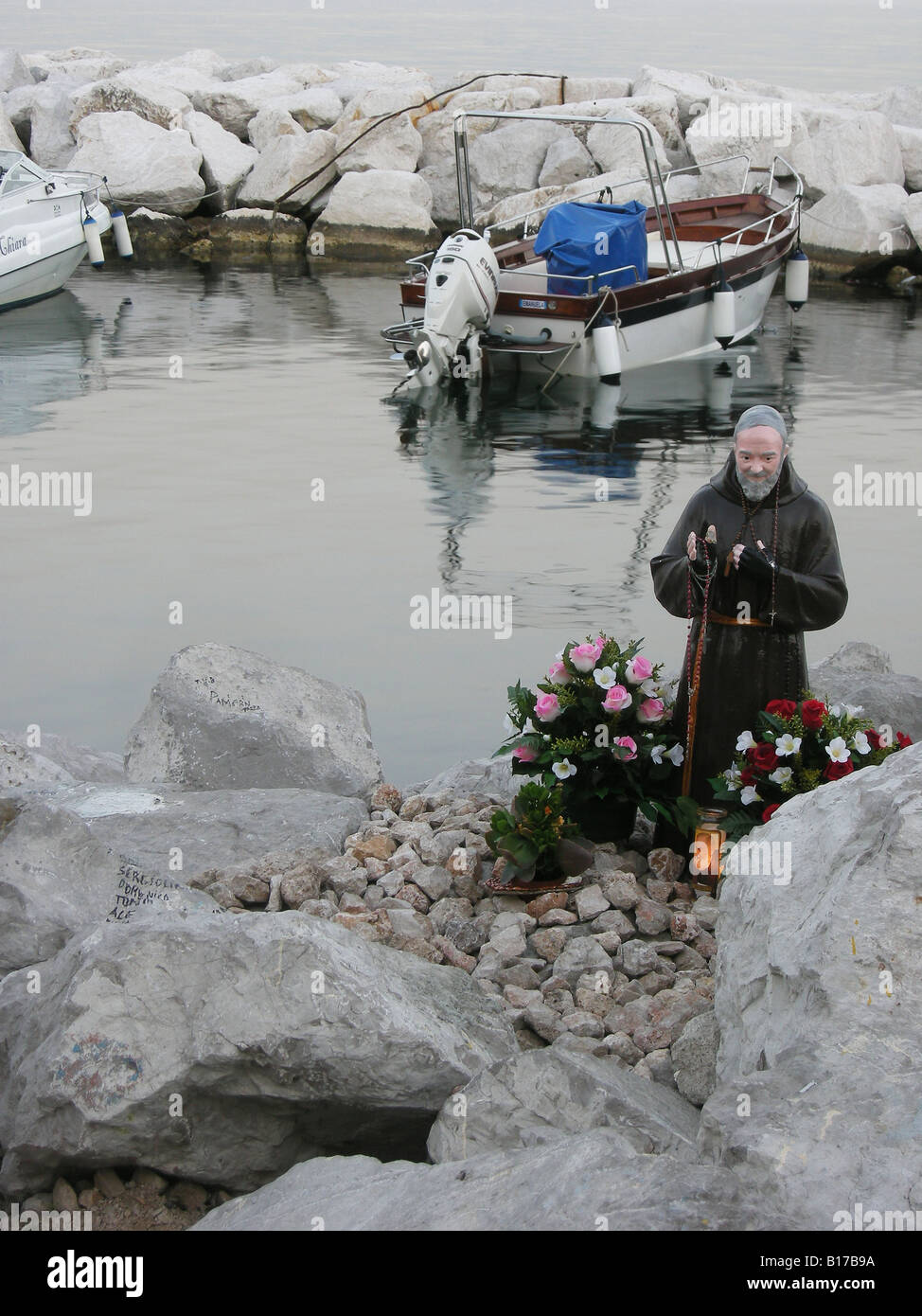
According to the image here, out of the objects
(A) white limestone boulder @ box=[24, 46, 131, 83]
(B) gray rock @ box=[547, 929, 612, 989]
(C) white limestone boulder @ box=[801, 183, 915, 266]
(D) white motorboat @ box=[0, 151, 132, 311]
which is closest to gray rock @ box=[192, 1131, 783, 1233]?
(B) gray rock @ box=[547, 929, 612, 989]

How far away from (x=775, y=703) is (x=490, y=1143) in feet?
7.69

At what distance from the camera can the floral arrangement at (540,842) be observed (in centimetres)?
570

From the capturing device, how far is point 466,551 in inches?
500

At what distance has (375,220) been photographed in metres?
30.5

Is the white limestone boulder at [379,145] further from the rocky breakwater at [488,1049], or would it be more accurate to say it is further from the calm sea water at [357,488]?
the rocky breakwater at [488,1049]

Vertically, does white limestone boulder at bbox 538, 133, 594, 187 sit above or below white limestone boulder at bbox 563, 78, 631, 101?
below

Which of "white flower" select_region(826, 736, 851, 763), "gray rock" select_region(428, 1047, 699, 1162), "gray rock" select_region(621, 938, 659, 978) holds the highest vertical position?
"white flower" select_region(826, 736, 851, 763)

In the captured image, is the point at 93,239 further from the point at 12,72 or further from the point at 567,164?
the point at 12,72

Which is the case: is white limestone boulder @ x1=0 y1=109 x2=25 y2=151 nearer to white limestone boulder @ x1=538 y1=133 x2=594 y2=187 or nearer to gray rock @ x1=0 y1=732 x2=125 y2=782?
white limestone boulder @ x1=538 y1=133 x2=594 y2=187

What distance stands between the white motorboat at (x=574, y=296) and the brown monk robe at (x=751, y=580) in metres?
12.5

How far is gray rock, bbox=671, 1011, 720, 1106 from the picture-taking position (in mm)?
4430

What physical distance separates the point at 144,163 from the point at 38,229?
294 inches

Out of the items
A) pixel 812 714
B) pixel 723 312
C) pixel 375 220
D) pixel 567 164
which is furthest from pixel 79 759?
pixel 567 164

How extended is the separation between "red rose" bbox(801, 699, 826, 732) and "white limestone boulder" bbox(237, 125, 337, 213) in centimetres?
2757
